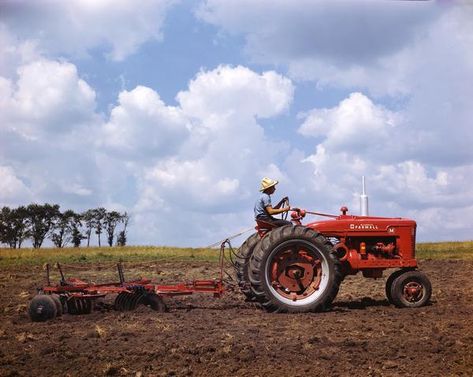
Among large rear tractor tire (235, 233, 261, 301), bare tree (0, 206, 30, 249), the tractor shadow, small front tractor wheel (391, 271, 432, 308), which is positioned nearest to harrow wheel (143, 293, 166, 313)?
large rear tractor tire (235, 233, 261, 301)

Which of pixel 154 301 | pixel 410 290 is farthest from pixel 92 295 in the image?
pixel 410 290

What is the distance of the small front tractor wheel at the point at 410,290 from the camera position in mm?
10188

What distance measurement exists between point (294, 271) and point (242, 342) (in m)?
2.78

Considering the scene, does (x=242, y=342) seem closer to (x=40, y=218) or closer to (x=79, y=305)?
(x=79, y=305)

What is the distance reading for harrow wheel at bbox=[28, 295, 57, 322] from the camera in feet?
29.7

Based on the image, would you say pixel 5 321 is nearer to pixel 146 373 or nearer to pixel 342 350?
pixel 146 373

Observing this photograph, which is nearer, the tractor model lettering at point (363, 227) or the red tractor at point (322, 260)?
the red tractor at point (322, 260)

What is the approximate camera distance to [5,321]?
939cm

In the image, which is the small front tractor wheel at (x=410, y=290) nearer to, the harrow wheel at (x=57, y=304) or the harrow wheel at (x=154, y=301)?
the harrow wheel at (x=154, y=301)

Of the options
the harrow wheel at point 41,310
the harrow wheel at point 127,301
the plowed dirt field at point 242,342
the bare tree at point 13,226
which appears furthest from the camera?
the bare tree at point 13,226

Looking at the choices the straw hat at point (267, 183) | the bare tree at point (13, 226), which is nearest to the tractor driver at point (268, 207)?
the straw hat at point (267, 183)

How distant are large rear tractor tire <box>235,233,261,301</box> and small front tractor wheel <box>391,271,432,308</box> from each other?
8.11ft

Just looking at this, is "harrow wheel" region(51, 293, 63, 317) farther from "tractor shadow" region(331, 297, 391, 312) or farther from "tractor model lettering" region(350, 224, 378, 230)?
"tractor model lettering" region(350, 224, 378, 230)

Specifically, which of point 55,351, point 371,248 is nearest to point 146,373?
point 55,351
